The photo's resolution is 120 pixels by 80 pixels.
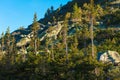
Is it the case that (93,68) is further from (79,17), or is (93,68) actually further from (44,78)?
(79,17)

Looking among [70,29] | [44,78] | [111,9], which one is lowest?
[44,78]

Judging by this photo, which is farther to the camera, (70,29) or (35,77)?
(70,29)

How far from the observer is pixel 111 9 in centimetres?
14425

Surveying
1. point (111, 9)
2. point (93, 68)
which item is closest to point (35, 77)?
point (93, 68)

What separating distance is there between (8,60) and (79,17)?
56548mm

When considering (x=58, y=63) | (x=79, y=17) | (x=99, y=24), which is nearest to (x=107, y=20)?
(x=99, y=24)

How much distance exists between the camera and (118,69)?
58.7m

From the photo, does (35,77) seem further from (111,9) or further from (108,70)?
(111,9)

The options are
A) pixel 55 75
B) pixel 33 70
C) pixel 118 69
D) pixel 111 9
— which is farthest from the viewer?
pixel 111 9

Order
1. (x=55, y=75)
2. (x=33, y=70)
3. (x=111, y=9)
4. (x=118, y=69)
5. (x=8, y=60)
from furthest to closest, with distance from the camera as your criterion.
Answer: (x=111, y=9) → (x=8, y=60) → (x=33, y=70) → (x=55, y=75) → (x=118, y=69)

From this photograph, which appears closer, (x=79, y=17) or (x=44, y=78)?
(x=44, y=78)

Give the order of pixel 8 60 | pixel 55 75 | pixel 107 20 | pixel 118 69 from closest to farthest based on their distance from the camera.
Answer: pixel 118 69 < pixel 55 75 < pixel 8 60 < pixel 107 20

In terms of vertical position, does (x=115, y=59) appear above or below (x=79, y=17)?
below

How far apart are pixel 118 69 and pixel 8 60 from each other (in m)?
34.3
